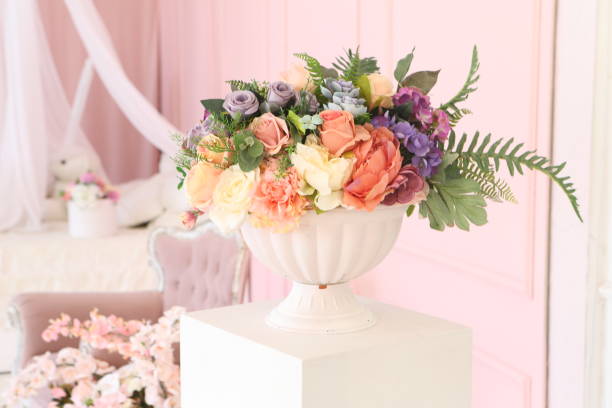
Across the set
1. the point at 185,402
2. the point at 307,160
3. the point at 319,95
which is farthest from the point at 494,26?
the point at 185,402

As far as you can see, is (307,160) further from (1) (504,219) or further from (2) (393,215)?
(1) (504,219)

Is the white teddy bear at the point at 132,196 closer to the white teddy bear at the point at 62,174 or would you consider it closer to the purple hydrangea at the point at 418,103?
the white teddy bear at the point at 62,174

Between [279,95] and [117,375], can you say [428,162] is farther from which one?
[117,375]

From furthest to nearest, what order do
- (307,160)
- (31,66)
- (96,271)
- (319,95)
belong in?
1. (31,66)
2. (96,271)
3. (319,95)
4. (307,160)

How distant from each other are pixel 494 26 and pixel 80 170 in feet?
10.1

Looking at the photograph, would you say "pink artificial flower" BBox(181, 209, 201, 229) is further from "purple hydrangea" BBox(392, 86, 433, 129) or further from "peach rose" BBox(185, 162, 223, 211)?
"purple hydrangea" BBox(392, 86, 433, 129)

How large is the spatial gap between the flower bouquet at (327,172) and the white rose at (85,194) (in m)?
3.10

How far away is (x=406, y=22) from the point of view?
98.0 inches

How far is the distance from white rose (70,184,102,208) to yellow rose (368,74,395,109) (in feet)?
10.7

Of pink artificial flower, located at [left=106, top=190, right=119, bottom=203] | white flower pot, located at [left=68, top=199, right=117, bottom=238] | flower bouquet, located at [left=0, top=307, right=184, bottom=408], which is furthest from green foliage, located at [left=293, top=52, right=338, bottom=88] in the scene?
pink artificial flower, located at [left=106, top=190, right=119, bottom=203]

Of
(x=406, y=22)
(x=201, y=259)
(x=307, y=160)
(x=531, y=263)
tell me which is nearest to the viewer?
(x=307, y=160)

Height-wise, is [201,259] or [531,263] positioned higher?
[531,263]

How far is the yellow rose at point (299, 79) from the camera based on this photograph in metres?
1.27

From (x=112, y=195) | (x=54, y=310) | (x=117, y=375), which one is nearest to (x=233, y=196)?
(x=117, y=375)
